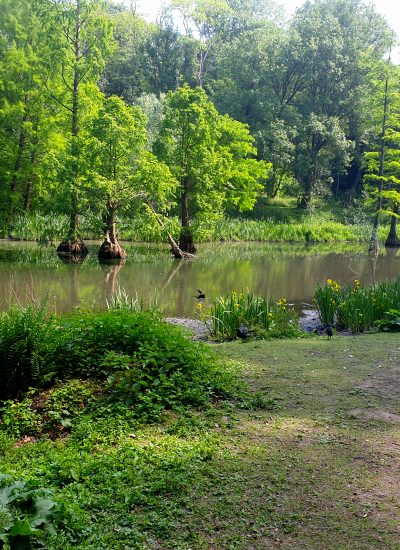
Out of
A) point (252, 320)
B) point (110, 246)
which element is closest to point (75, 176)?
point (110, 246)

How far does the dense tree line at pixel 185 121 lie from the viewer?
20.5 metres

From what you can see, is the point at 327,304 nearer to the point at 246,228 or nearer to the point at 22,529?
the point at 22,529

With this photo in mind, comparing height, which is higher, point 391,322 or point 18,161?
point 18,161

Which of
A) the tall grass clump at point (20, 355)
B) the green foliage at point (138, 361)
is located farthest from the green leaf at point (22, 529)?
the tall grass clump at point (20, 355)

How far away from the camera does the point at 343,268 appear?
2127 cm

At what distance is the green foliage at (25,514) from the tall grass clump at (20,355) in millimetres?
2103

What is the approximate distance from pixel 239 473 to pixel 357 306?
6.48 meters

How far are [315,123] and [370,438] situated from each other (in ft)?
127

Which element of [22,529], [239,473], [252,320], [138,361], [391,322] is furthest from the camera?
[391,322]

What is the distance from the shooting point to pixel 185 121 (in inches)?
899

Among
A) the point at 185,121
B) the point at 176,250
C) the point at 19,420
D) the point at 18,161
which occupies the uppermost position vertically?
the point at 185,121

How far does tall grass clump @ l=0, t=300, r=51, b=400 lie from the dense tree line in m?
15.4

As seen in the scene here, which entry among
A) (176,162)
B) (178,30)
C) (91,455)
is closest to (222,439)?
(91,455)

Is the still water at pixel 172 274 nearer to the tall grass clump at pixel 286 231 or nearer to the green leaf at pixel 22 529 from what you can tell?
the tall grass clump at pixel 286 231
